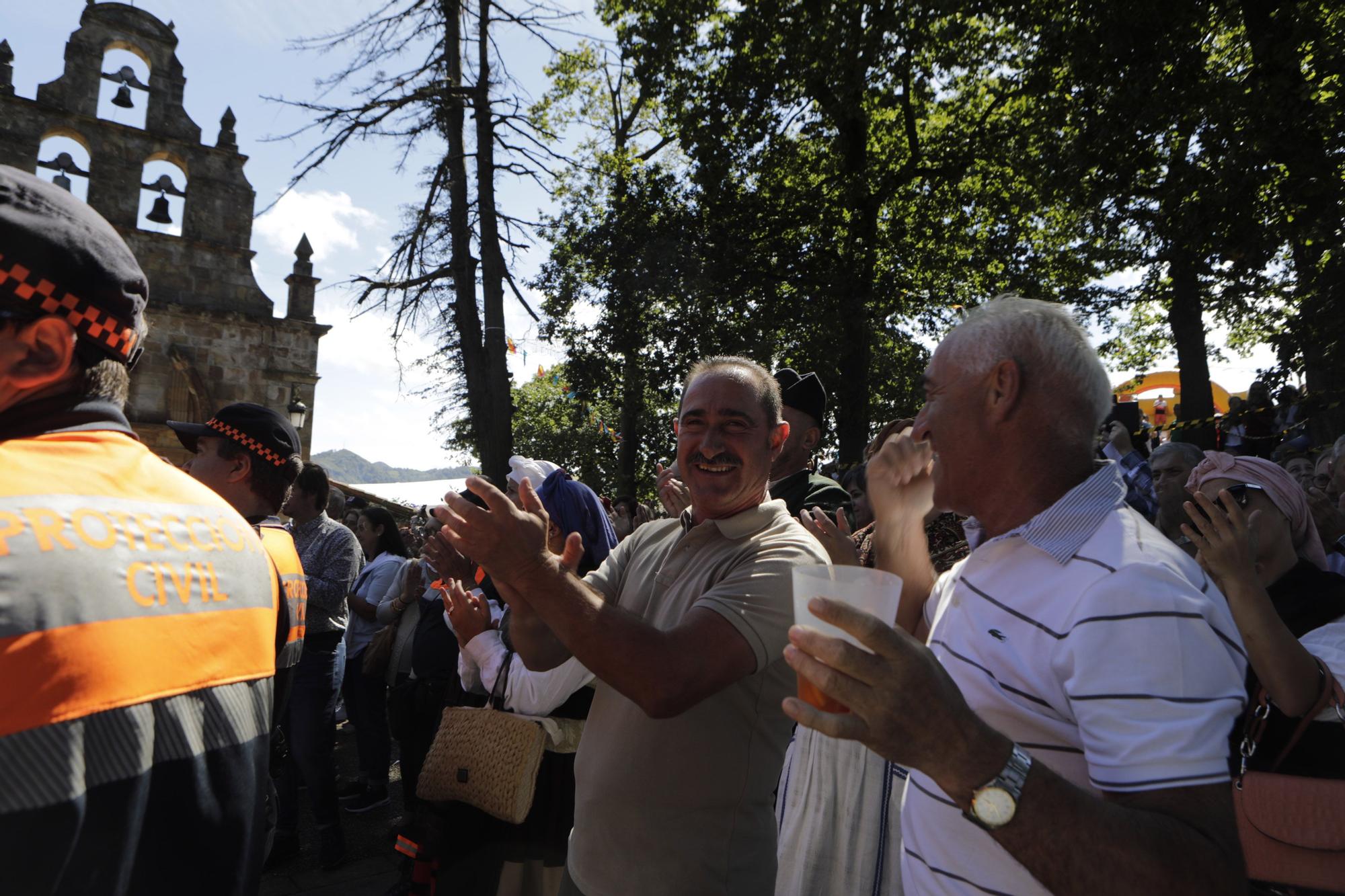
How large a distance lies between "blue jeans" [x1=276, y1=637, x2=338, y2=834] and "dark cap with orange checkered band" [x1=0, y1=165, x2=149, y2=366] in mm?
3932

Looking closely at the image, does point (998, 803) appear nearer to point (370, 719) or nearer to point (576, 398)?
point (370, 719)

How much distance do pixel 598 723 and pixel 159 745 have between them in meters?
1.25

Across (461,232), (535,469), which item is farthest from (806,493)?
(461,232)

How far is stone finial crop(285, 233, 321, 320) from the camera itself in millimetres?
23047

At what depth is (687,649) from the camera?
1.85 meters

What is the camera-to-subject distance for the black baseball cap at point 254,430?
347 cm

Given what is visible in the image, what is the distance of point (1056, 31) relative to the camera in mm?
9820

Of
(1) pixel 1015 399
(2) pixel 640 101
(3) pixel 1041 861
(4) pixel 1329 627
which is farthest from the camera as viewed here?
(2) pixel 640 101

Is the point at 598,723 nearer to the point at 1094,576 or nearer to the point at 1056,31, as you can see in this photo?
the point at 1094,576

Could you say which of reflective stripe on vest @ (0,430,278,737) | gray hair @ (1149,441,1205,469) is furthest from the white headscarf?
gray hair @ (1149,441,1205,469)

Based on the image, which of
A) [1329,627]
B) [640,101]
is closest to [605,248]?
[640,101]

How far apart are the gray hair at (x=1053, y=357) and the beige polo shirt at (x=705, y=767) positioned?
75 centimetres

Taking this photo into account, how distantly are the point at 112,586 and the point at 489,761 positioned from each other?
223 cm

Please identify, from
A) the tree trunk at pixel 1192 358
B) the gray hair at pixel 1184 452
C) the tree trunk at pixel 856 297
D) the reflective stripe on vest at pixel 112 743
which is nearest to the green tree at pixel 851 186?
the tree trunk at pixel 856 297
